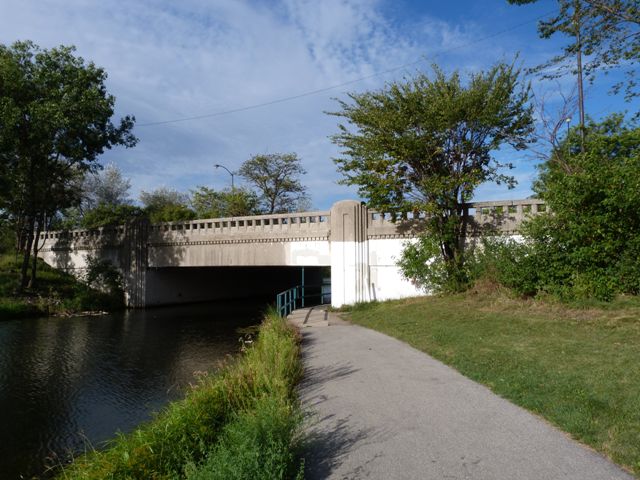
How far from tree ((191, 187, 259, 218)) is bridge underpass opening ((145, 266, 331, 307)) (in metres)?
5.76

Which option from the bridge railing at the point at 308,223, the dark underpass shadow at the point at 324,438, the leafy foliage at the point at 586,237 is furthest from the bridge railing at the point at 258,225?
the dark underpass shadow at the point at 324,438

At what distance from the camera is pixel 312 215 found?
21109mm

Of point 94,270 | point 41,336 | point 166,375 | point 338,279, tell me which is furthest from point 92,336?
point 94,270

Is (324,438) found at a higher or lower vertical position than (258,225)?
lower

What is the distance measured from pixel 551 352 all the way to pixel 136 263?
Answer: 24923mm

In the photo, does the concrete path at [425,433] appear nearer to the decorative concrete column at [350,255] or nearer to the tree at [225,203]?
the decorative concrete column at [350,255]

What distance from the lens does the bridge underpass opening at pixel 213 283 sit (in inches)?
1137

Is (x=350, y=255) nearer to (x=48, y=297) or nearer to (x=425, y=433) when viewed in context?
(x=425, y=433)

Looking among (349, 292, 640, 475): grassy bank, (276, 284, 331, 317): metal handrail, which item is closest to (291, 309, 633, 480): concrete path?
(349, 292, 640, 475): grassy bank

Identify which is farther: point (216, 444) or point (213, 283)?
point (213, 283)

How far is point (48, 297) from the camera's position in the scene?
25750mm

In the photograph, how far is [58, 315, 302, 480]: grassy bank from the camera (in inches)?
158

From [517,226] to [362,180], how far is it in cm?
567

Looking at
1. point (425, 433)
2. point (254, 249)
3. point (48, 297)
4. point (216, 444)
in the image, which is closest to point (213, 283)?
point (48, 297)
